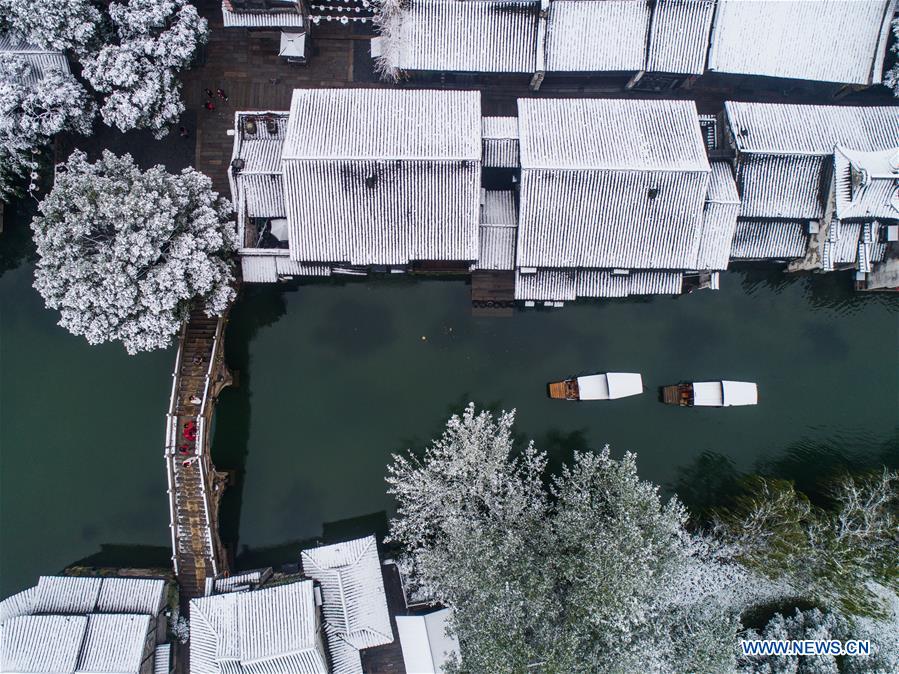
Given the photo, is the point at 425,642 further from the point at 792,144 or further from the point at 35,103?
the point at 35,103

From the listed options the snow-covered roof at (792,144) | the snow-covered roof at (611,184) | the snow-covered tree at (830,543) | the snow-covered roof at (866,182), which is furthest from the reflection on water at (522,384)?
the snow-covered roof at (866,182)

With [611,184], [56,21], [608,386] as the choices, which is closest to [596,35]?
[611,184]

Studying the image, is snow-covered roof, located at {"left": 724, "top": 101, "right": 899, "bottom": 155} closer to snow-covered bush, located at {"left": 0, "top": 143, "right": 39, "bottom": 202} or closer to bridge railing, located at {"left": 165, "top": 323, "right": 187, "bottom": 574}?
bridge railing, located at {"left": 165, "top": 323, "right": 187, "bottom": 574}

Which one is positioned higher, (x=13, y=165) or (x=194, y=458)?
(x=13, y=165)

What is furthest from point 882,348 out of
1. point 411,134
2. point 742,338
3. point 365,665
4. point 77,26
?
point 77,26

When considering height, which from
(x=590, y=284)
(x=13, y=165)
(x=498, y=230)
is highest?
(x=13, y=165)

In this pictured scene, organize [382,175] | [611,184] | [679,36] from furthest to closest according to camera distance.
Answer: [679,36] < [611,184] < [382,175]

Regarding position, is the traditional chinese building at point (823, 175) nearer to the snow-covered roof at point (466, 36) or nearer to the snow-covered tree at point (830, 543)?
the snow-covered roof at point (466, 36)
